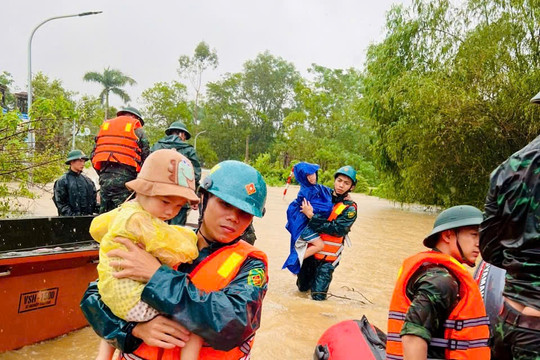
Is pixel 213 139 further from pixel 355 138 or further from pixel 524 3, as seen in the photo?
pixel 524 3

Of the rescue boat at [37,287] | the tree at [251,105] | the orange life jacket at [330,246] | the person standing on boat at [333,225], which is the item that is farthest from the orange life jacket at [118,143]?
the tree at [251,105]

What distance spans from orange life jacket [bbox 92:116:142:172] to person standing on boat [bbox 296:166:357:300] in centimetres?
228

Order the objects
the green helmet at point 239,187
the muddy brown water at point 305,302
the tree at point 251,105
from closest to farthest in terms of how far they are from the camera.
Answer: the green helmet at point 239,187 → the muddy brown water at point 305,302 → the tree at point 251,105

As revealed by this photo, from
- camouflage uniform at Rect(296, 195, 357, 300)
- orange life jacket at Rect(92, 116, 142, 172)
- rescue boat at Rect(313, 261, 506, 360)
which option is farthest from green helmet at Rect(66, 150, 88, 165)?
rescue boat at Rect(313, 261, 506, 360)

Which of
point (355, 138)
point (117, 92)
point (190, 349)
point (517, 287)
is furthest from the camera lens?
point (117, 92)

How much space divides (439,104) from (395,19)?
5.41 m

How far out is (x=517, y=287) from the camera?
1640mm

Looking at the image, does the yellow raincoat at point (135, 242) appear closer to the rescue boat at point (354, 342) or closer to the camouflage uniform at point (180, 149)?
the rescue boat at point (354, 342)

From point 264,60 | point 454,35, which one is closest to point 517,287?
point 454,35

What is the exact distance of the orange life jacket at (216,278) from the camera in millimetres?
1534

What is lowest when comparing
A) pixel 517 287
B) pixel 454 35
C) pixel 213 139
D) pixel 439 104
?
pixel 213 139

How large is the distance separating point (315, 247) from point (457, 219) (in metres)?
3.46

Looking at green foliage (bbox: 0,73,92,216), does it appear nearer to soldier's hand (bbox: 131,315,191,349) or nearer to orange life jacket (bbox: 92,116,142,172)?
orange life jacket (bbox: 92,116,142,172)

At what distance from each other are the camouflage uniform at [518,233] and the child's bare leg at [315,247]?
3932mm
